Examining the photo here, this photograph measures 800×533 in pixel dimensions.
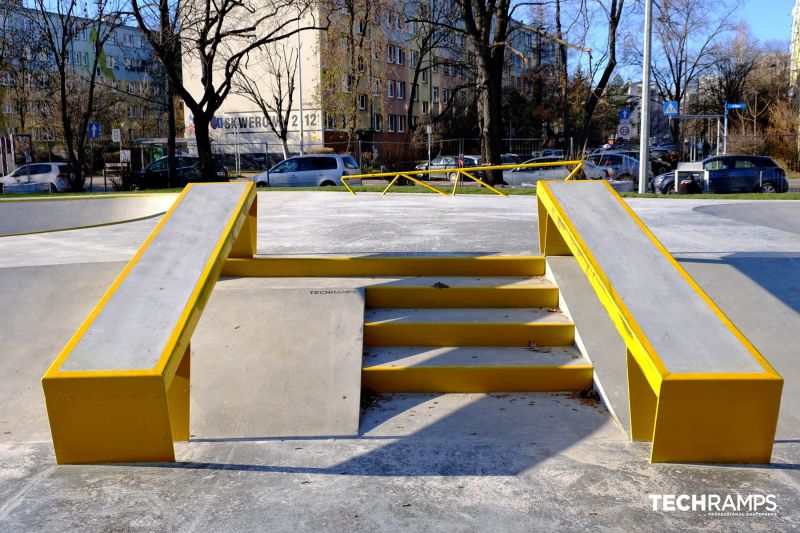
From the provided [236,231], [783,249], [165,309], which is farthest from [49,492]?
[783,249]

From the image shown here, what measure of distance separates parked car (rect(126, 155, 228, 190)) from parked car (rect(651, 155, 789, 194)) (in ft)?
63.0

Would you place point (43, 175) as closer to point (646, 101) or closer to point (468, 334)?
point (646, 101)

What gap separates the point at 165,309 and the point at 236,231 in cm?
126

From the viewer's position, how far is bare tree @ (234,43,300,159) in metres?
51.1

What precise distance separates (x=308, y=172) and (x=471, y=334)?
2294 centimetres

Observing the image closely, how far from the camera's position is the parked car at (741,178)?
83.3ft

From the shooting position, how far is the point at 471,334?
5777 millimetres

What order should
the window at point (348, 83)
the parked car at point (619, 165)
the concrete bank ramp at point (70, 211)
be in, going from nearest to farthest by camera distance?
the concrete bank ramp at point (70, 211) < the parked car at point (619, 165) < the window at point (348, 83)

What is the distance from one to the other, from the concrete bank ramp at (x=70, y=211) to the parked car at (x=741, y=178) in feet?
58.0

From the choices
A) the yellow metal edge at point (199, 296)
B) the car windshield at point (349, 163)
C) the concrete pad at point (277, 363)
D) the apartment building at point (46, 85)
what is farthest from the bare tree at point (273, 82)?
the yellow metal edge at point (199, 296)

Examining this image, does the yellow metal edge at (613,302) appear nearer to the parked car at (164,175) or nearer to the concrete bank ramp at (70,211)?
the concrete bank ramp at (70,211)

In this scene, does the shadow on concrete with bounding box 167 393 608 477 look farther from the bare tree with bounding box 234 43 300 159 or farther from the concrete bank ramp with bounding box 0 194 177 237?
the bare tree with bounding box 234 43 300 159

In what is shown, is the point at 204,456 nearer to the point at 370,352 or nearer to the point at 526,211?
the point at 370,352

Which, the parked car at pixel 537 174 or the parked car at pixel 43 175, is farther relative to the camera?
the parked car at pixel 43 175
